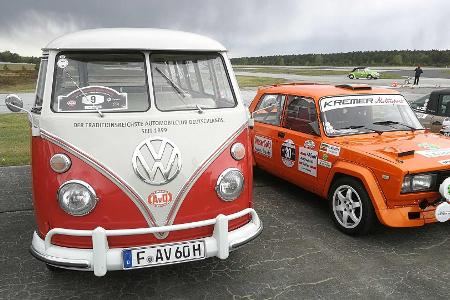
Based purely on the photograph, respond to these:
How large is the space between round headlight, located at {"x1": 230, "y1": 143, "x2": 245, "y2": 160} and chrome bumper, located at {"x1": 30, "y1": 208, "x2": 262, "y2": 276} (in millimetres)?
500

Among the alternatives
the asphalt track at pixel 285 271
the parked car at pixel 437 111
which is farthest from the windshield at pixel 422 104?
the asphalt track at pixel 285 271

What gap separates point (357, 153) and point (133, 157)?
8.59 ft

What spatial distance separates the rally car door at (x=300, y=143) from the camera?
17.6 ft

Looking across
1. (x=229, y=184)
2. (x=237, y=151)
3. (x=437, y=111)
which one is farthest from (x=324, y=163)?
(x=437, y=111)

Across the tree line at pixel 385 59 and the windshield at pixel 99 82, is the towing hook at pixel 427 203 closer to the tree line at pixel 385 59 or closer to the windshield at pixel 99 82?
the windshield at pixel 99 82

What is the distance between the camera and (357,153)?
15.3 ft

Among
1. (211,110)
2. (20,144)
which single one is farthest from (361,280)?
(20,144)

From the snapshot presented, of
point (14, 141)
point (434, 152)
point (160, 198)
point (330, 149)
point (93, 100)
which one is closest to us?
point (160, 198)

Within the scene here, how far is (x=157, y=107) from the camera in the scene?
3568mm

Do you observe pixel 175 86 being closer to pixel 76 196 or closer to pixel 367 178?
pixel 76 196

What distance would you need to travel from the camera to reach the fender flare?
4.35m

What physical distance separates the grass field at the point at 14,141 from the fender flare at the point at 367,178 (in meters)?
6.11

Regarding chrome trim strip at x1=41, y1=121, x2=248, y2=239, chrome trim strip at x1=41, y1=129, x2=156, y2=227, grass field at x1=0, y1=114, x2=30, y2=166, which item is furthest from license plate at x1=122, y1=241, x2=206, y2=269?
grass field at x1=0, y1=114, x2=30, y2=166

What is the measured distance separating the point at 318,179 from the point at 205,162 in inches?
88.7
